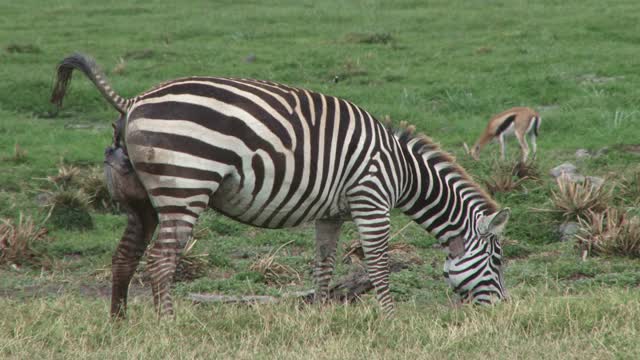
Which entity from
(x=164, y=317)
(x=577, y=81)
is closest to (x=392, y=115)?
(x=577, y=81)

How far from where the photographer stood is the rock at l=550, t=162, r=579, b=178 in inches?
510

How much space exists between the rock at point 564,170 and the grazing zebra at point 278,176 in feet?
15.4

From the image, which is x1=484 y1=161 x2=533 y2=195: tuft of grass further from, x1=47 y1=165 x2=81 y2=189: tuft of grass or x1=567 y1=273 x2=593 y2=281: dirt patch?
x1=47 y1=165 x2=81 y2=189: tuft of grass

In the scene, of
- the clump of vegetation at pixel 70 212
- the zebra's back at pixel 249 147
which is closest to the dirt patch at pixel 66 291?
the clump of vegetation at pixel 70 212

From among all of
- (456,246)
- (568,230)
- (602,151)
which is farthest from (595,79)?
(456,246)

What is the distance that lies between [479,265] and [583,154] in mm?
6080

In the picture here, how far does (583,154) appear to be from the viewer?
13945mm

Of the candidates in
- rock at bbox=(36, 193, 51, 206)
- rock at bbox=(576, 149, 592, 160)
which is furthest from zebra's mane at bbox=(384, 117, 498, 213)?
rock at bbox=(576, 149, 592, 160)

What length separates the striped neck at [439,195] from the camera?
8344 mm

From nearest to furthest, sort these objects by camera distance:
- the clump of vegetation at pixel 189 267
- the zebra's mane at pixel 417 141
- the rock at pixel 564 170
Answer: the zebra's mane at pixel 417 141 < the clump of vegetation at pixel 189 267 < the rock at pixel 564 170

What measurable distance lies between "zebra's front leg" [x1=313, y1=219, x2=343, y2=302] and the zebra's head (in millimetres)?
957

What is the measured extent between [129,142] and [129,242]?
0.88 metres

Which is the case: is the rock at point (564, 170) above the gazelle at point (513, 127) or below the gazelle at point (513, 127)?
below

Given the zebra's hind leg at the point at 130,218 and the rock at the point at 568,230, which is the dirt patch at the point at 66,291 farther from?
the rock at the point at 568,230
